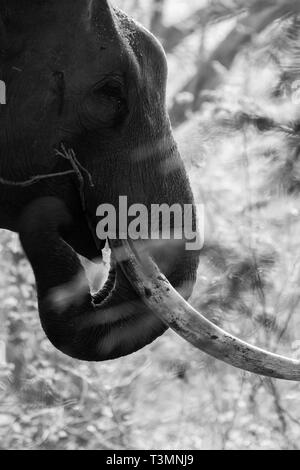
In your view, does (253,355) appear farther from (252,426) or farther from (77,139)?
(252,426)

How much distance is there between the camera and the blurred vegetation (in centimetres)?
645

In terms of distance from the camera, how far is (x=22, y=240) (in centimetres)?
378

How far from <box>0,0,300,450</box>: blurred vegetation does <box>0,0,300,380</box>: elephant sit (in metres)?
2.17

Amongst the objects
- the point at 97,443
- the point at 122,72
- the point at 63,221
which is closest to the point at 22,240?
the point at 63,221

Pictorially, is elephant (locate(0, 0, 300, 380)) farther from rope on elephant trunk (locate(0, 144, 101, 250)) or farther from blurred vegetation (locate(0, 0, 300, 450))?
blurred vegetation (locate(0, 0, 300, 450))

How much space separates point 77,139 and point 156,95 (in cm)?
35

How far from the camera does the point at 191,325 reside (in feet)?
11.4

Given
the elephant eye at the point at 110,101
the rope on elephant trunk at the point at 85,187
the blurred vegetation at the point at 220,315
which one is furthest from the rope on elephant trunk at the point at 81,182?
the blurred vegetation at the point at 220,315
